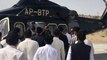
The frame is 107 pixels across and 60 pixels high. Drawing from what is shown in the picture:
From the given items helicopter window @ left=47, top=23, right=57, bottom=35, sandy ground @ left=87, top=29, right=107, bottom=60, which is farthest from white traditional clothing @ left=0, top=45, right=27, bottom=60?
sandy ground @ left=87, top=29, right=107, bottom=60

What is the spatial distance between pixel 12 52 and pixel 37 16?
1108 cm

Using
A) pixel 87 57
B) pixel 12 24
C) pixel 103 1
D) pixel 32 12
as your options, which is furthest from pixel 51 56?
pixel 103 1

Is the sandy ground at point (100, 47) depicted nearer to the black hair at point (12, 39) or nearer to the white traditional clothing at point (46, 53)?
the white traditional clothing at point (46, 53)

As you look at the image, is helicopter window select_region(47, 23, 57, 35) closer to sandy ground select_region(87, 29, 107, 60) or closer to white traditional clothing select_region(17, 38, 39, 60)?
sandy ground select_region(87, 29, 107, 60)

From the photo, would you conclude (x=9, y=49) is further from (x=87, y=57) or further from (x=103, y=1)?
(x=103, y=1)

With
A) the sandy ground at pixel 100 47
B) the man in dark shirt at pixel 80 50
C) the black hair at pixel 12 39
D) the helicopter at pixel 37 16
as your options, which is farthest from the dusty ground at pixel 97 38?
the black hair at pixel 12 39

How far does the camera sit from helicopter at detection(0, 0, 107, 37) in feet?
52.1

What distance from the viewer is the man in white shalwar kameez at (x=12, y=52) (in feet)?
20.5

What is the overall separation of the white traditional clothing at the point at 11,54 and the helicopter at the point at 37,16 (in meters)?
8.69

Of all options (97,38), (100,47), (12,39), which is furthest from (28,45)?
(97,38)

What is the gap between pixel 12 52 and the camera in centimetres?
627

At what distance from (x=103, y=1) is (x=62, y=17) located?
586cm

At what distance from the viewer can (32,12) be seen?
683 inches

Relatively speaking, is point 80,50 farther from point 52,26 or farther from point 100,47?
point 100,47
